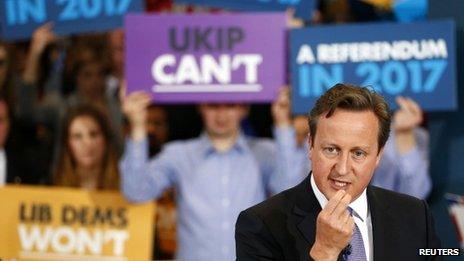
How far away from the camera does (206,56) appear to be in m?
4.64

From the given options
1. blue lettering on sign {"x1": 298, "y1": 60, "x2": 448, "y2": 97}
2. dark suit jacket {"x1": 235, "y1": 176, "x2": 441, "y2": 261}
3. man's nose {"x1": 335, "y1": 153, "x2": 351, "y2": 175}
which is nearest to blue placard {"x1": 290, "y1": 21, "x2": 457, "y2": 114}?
blue lettering on sign {"x1": 298, "y1": 60, "x2": 448, "y2": 97}

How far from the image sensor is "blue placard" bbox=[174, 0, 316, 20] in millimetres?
4617

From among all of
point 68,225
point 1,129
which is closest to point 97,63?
point 1,129

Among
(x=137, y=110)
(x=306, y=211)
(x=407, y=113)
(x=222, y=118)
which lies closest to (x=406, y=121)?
(x=407, y=113)

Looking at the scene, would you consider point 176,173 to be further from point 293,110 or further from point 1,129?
point 1,129

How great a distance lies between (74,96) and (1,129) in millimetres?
511

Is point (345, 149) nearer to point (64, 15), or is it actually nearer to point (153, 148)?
point (64, 15)

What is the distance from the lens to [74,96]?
5.54 meters

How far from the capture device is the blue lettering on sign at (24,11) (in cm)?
496

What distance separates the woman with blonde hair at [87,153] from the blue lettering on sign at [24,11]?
503mm

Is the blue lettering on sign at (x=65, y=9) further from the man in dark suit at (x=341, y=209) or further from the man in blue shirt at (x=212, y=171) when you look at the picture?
the man in dark suit at (x=341, y=209)

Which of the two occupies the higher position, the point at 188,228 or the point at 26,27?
the point at 26,27

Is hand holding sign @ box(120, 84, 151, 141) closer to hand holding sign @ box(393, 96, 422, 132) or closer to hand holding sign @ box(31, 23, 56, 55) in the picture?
hand holding sign @ box(31, 23, 56, 55)

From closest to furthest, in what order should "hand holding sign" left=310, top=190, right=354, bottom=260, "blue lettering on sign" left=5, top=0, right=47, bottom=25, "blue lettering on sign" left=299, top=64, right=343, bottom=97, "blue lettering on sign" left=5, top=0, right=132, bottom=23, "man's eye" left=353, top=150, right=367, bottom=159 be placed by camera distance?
"hand holding sign" left=310, top=190, right=354, bottom=260 < "man's eye" left=353, top=150, right=367, bottom=159 < "blue lettering on sign" left=299, top=64, right=343, bottom=97 < "blue lettering on sign" left=5, top=0, right=132, bottom=23 < "blue lettering on sign" left=5, top=0, right=47, bottom=25
